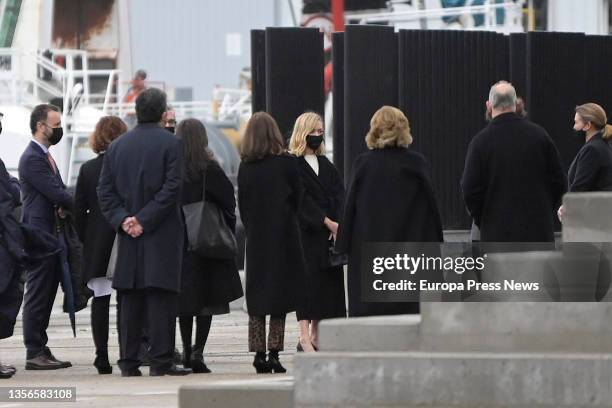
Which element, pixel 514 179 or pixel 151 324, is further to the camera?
pixel 151 324

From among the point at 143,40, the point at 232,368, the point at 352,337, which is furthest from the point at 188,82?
the point at 352,337

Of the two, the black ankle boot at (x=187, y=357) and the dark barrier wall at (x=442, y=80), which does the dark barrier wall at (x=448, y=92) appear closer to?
the dark barrier wall at (x=442, y=80)

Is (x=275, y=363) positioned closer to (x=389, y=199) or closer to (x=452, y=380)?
(x=389, y=199)

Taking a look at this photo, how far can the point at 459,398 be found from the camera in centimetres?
918

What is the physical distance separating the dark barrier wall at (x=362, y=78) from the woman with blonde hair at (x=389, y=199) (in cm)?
457

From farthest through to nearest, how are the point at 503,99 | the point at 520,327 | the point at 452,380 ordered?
the point at 503,99, the point at 520,327, the point at 452,380

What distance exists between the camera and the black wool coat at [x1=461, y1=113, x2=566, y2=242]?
11258 mm

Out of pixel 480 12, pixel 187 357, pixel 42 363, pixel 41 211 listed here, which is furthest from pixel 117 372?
pixel 480 12

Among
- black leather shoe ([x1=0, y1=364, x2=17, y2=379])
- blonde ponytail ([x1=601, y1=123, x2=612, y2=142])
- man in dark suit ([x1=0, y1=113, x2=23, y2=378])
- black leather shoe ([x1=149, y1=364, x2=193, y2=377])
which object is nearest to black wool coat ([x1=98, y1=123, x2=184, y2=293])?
black leather shoe ([x1=149, y1=364, x2=193, y2=377])

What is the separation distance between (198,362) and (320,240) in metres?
1.28

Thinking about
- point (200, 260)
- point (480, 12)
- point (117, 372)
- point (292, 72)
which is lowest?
point (117, 372)

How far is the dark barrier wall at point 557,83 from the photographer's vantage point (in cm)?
1691

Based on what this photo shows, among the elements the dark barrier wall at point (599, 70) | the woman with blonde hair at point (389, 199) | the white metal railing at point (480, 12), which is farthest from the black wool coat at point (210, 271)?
the white metal railing at point (480, 12)

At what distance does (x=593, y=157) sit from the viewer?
1332 centimetres
